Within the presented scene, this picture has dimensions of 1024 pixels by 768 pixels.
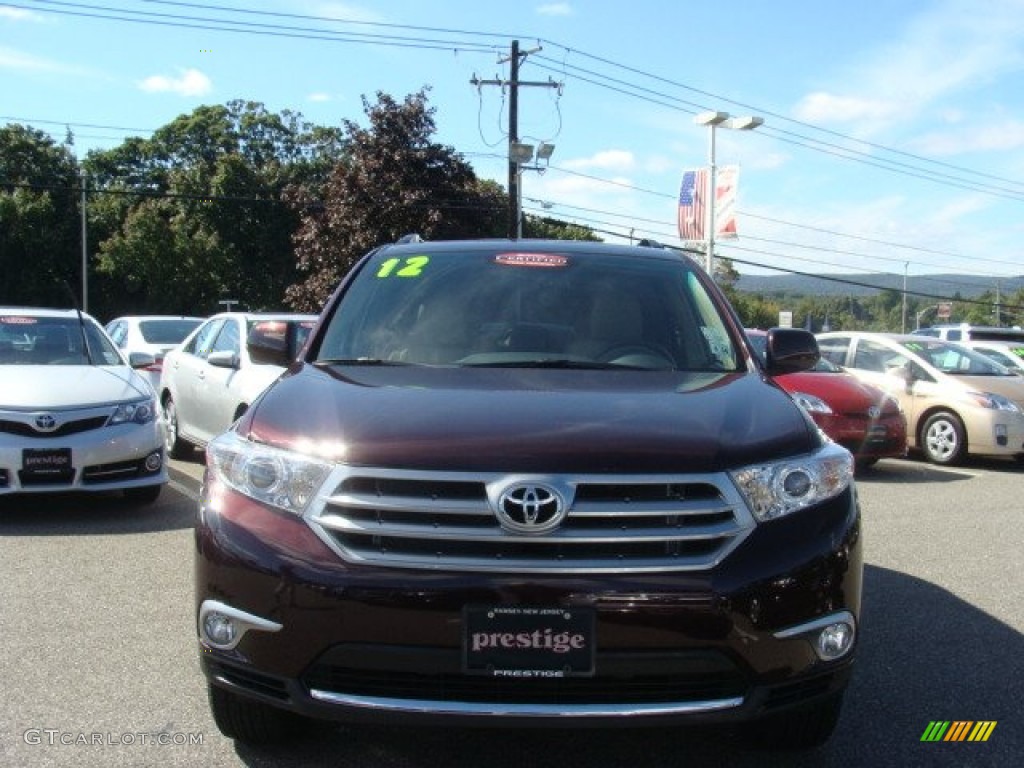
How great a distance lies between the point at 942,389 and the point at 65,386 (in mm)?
9896

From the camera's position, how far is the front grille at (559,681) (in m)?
2.67

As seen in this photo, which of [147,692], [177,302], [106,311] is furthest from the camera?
[106,311]

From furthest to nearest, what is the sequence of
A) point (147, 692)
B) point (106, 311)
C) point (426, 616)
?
point (106, 311), point (147, 692), point (426, 616)

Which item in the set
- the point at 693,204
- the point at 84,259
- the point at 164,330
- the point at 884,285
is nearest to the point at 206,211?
the point at 84,259

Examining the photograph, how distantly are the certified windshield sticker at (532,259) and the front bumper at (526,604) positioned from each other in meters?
1.94

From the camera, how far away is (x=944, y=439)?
12461 millimetres

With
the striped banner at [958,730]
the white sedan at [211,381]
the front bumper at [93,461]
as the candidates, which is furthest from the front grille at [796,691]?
the front bumper at [93,461]

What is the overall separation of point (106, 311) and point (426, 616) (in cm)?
5178

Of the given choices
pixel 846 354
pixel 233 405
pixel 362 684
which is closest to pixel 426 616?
pixel 362 684

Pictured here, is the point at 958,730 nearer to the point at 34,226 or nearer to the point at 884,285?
the point at 34,226

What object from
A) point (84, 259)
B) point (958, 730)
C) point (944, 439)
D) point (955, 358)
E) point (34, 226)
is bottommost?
point (958, 730)

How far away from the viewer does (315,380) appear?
3549mm

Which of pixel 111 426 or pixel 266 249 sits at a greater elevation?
pixel 266 249

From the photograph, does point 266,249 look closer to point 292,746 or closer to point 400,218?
point 400,218
